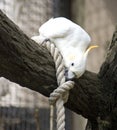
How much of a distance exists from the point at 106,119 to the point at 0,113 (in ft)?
3.13

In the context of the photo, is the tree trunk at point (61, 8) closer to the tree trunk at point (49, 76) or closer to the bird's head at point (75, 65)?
the tree trunk at point (49, 76)

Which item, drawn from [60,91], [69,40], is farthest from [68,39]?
[60,91]

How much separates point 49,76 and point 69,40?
87 millimetres

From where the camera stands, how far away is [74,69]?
700 millimetres

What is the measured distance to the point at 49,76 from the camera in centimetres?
73

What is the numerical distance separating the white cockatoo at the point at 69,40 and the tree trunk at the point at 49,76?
0.03 metres

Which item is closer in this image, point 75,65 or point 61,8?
point 75,65

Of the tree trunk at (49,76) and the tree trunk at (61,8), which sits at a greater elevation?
the tree trunk at (61,8)

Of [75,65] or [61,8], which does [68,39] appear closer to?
[75,65]

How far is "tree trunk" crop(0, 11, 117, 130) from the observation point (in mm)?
668

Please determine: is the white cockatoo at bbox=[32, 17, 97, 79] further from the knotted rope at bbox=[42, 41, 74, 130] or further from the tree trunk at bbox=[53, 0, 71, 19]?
the tree trunk at bbox=[53, 0, 71, 19]

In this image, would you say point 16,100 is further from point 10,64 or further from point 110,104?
point 10,64

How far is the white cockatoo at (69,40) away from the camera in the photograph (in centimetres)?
71

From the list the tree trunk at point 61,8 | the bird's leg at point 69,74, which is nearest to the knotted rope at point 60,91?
the bird's leg at point 69,74
